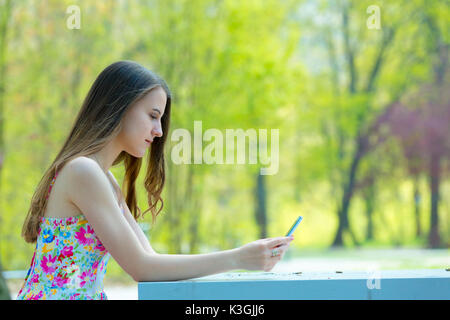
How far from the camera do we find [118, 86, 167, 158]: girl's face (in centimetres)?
123

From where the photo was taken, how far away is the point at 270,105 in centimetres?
788

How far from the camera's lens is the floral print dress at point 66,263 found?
44.6 inches

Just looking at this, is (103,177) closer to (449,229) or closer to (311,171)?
(311,171)

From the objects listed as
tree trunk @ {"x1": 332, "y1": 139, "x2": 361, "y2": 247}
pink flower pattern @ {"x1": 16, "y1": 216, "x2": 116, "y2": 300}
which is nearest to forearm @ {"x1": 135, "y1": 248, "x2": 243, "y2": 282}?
pink flower pattern @ {"x1": 16, "y1": 216, "x2": 116, "y2": 300}

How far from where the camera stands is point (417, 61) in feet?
35.7

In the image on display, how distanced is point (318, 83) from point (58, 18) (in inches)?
203

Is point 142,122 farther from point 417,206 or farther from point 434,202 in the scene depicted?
point 417,206

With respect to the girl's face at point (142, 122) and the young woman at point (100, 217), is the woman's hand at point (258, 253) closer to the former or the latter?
the young woman at point (100, 217)

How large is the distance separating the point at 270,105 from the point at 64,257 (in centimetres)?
684

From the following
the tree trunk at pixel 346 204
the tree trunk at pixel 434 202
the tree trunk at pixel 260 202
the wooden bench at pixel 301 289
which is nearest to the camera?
the wooden bench at pixel 301 289

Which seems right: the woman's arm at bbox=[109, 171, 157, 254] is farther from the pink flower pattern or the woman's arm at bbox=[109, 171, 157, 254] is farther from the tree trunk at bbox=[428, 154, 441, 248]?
the tree trunk at bbox=[428, 154, 441, 248]

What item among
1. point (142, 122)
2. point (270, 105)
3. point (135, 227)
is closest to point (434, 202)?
point (270, 105)

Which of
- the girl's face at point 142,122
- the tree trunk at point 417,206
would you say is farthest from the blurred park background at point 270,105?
the girl's face at point 142,122

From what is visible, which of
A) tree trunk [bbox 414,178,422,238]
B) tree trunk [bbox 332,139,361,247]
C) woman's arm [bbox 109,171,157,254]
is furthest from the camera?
tree trunk [bbox 414,178,422,238]
